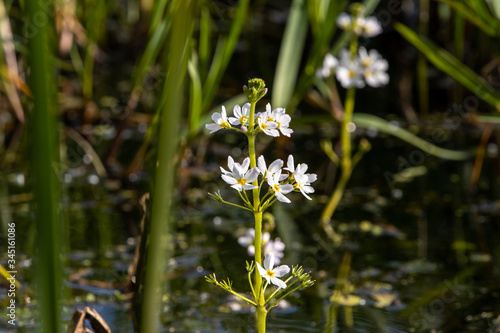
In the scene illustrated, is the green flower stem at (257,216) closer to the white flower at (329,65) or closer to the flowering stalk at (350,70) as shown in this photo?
the flowering stalk at (350,70)

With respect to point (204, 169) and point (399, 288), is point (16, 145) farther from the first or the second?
point (399, 288)

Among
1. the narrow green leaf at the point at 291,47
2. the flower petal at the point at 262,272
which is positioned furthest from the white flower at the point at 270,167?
the narrow green leaf at the point at 291,47

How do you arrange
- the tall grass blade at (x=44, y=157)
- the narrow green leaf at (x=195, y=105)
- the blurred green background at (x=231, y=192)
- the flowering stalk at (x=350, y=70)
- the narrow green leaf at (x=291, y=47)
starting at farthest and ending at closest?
the narrow green leaf at (x=291, y=47) → the flowering stalk at (x=350, y=70) → the narrow green leaf at (x=195, y=105) → the blurred green background at (x=231, y=192) → the tall grass blade at (x=44, y=157)

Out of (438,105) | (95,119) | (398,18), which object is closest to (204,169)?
(95,119)

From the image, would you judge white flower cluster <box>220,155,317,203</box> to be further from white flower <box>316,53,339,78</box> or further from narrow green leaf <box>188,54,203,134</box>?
white flower <box>316,53,339,78</box>

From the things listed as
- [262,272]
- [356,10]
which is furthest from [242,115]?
[356,10]

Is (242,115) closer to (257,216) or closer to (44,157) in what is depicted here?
(257,216)
